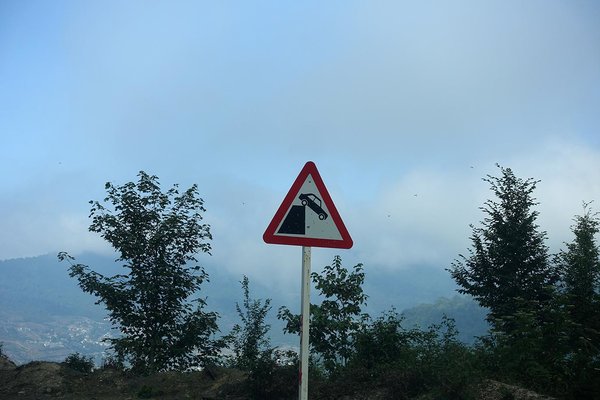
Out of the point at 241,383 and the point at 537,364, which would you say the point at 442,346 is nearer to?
the point at 537,364

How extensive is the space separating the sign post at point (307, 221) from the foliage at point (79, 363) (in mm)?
9525

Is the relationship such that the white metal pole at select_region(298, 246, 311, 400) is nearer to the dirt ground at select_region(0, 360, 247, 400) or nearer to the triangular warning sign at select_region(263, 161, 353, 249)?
the triangular warning sign at select_region(263, 161, 353, 249)

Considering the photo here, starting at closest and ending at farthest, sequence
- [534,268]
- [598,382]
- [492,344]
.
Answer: [598,382]
[492,344]
[534,268]

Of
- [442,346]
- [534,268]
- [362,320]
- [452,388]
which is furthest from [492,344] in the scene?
[534,268]

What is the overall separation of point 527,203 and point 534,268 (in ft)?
11.6

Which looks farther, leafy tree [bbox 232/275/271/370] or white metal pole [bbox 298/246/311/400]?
leafy tree [bbox 232/275/271/370]

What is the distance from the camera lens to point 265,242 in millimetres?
4379

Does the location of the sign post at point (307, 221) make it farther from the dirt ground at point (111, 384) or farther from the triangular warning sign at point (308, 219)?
the dirt ground at point (111, 384)

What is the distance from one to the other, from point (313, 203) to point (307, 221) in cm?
21

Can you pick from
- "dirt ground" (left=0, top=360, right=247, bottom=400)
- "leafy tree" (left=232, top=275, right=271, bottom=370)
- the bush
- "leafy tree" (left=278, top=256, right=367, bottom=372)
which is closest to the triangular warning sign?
"leafy tree" (left=278, top=256, right=367, bottom=372)

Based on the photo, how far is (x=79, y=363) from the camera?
1162 cm

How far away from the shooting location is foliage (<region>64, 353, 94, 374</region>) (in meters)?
11.4

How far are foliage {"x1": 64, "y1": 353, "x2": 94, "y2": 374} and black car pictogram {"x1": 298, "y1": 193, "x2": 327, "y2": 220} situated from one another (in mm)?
9703

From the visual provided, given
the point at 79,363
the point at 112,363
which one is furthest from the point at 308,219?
the point at 79,363
